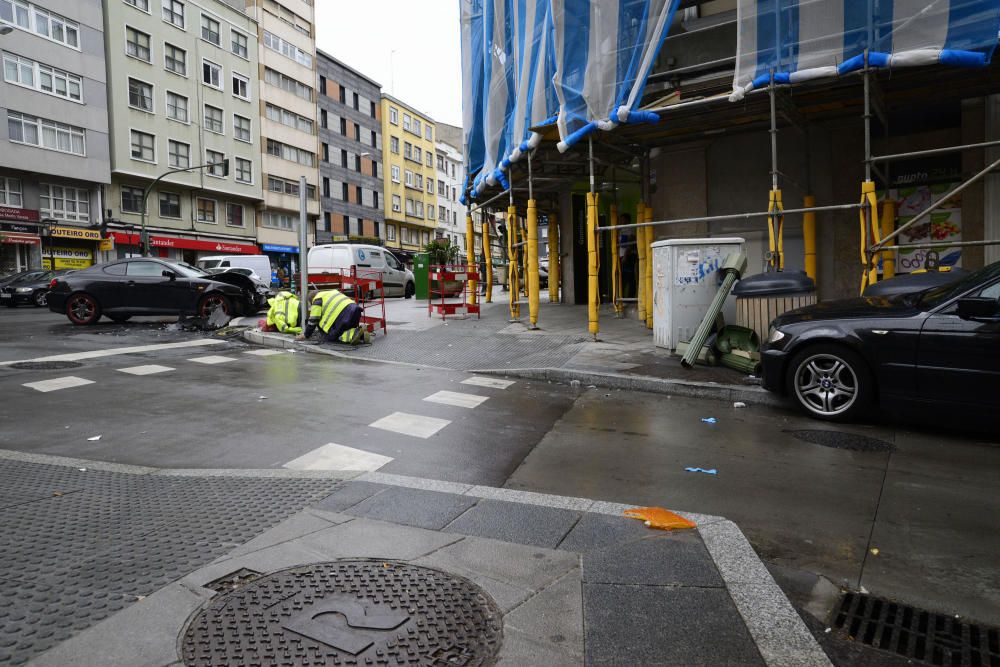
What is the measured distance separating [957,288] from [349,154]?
56615 millimetres

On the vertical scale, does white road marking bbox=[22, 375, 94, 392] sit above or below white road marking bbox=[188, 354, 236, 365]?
below

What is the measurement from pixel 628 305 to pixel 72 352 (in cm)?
→ 1224

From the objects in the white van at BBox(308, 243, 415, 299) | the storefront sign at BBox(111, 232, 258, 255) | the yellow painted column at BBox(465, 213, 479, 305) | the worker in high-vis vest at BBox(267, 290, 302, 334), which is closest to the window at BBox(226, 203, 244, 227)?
the storefront sign at BBox(111, 232, 258, 255)

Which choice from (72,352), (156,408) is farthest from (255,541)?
(72,352)

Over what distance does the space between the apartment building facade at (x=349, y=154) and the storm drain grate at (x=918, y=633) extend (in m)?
52.9

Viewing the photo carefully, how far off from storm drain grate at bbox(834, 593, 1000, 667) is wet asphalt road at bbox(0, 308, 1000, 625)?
14 cm

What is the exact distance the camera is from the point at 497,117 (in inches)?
575

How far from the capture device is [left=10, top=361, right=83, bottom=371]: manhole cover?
8969mm

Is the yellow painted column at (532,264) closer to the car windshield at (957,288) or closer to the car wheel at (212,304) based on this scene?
the car windshield at (957,288)

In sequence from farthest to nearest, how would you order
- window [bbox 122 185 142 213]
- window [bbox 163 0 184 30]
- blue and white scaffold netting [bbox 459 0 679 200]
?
window [bbox 163 0 184 30] → window [bbox 122 185 142 213] → blue and white scaffold netting [bbox 459 0 679 200]

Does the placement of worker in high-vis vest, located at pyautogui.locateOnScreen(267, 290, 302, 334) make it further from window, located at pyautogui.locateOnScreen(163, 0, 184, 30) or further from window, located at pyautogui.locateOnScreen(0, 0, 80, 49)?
window, located at pyautogui.locateOnScreen(163, 0, 184, 30)

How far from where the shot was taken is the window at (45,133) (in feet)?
98.4

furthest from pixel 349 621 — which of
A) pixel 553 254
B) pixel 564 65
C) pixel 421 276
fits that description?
pixel 421 276

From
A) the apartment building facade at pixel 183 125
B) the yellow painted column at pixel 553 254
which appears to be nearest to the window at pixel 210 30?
the apartment building facade at pixel 183 125
